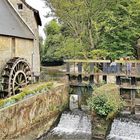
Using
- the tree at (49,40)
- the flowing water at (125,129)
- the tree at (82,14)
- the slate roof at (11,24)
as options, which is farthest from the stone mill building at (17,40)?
the tree at (49,40)

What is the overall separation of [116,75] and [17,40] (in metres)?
6.53

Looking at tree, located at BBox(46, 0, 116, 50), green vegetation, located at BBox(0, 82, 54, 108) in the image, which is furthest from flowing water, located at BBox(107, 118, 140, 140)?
tree, located at BBox(46, 0, 116, 50)

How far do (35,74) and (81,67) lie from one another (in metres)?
4.67

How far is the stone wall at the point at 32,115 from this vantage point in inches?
458

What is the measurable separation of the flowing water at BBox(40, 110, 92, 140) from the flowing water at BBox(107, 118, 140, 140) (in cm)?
122

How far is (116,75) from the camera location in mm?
16047

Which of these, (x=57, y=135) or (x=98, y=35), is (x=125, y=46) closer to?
(x=98, y=35)

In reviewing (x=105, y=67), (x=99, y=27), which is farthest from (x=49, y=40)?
(x=105, y=67)

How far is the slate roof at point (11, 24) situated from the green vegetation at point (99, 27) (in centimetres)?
289

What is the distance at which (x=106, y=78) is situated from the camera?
56.6 feet

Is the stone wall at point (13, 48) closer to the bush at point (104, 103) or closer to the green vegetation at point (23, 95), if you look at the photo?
the green vegetation at point (23, 95)

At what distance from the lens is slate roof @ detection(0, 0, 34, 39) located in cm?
1663

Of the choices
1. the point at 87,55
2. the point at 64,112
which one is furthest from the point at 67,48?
the point at 64,112

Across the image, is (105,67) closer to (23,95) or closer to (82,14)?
(82,14)
